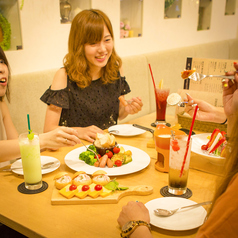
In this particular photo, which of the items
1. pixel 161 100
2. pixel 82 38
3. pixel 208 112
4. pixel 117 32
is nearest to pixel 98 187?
pixel 208 112

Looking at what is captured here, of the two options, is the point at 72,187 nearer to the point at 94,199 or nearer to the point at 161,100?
the point at 94,199

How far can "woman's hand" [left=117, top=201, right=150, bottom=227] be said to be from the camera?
35.7 inches

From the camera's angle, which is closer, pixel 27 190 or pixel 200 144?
pixel 27 190

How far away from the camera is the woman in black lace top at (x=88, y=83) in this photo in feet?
6.14

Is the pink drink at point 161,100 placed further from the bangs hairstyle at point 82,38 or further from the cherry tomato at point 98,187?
the cherry tomato at point 98,187

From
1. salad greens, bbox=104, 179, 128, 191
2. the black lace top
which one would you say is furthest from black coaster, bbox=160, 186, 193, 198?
the black lace top

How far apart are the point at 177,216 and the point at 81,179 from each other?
38cm

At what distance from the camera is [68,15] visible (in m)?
2.75

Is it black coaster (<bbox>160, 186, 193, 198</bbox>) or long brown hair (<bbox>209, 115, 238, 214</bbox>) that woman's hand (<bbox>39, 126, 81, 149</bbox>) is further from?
long brown hair (<bbox>209, 115, 238, 214</bbox>)

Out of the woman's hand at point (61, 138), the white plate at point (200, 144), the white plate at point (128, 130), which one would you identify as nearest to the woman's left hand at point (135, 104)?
the white plate at point (128, 130)

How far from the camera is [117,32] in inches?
126

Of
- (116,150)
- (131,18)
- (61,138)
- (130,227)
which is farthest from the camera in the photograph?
(131,18)

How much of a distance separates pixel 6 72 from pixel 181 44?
3153 millimetres

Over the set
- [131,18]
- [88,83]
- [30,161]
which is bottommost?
[30,161]
